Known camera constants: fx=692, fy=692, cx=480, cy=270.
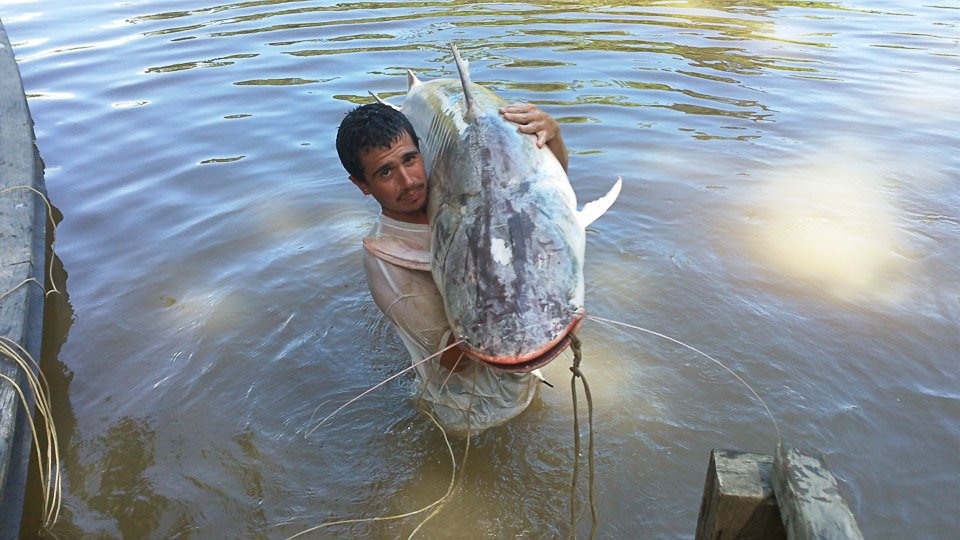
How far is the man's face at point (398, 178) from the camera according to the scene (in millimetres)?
2402

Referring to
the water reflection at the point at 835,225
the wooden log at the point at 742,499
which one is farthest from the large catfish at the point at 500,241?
the water reflection at the point at 835,225

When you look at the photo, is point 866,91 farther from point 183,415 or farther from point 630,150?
point 183,415

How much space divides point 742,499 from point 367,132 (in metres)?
1.61

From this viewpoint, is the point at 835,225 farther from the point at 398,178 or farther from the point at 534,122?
the point at 398,178

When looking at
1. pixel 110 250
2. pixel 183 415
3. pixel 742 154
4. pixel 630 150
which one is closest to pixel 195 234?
pixel 110 250

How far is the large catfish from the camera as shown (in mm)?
1915

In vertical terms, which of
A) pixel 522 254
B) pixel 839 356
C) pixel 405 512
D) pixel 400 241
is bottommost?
pixel 405 512

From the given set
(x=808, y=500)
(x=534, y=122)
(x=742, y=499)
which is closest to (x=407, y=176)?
(x=534, y=122)

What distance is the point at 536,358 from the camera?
6.13 feet

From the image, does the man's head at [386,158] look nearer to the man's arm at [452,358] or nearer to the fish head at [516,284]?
the fish head at [516,284]

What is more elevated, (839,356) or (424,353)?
(424,353)

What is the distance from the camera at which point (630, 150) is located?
5.70 meters

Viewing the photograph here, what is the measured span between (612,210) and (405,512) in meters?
2.83

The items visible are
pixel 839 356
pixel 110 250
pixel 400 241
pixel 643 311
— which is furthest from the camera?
pixel 110 250
